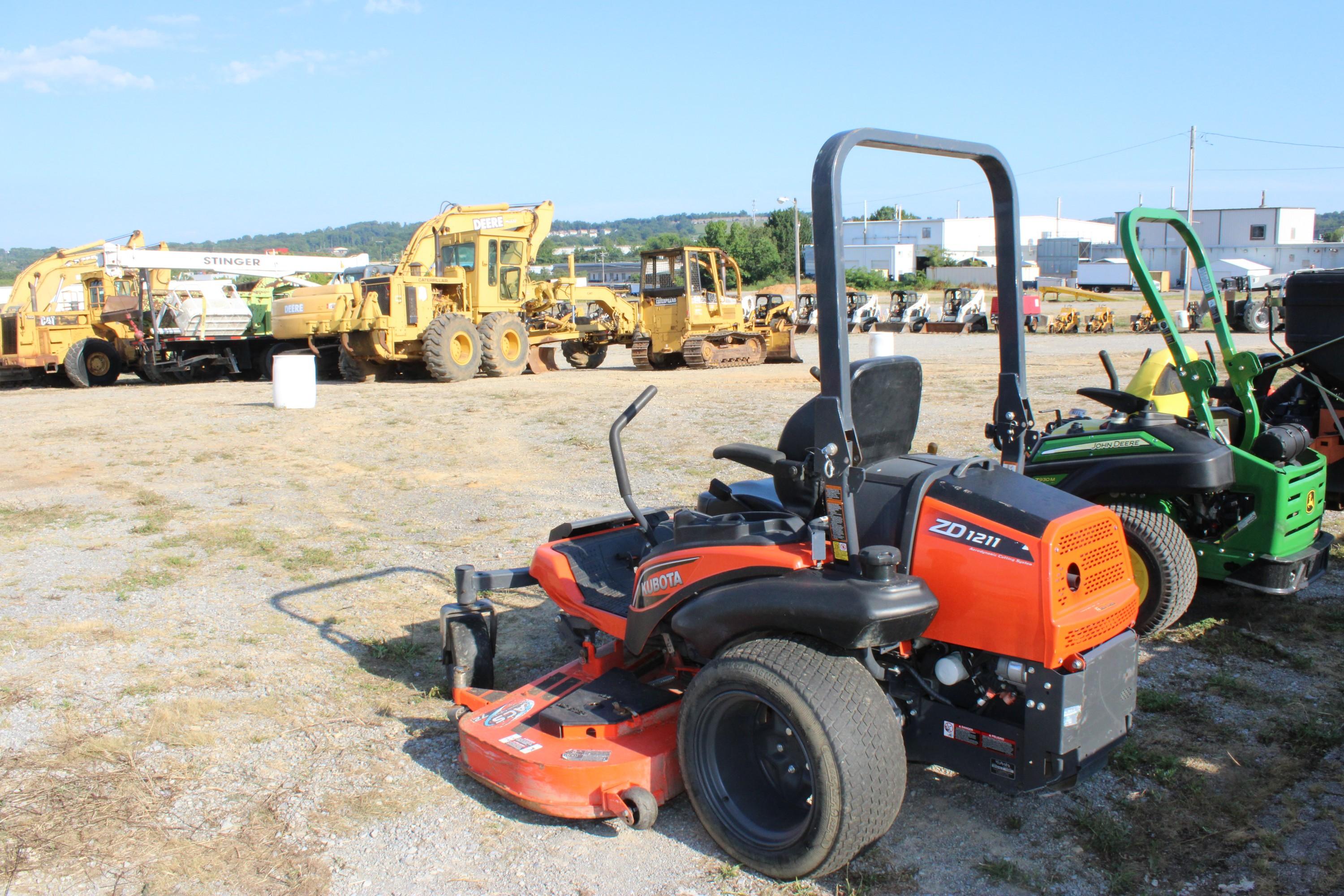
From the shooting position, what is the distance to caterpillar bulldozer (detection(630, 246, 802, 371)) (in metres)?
21.6

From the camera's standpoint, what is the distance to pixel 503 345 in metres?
19.5

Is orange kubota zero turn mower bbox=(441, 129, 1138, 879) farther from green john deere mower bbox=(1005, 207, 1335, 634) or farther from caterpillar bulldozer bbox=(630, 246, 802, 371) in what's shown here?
caterpillar bulldozer bbox=(630, 246, 802, 371)

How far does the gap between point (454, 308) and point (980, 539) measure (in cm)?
1784

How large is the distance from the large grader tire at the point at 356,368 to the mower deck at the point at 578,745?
16.3 meters

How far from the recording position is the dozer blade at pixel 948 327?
32.0 meters

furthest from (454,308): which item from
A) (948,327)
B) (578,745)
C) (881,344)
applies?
(948,327)

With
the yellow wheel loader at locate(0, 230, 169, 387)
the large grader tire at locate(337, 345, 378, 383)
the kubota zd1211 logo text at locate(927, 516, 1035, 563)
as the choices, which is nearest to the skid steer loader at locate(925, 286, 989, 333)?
the large grader tire at locate(337, 345, 378, 383)

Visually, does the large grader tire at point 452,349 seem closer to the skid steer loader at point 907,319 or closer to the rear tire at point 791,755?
the rear tire at point 791,755

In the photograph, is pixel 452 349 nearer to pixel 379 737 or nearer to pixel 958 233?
pixel 379 737

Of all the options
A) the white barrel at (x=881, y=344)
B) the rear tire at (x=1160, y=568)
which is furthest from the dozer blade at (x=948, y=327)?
the rear tire at (x=1160, y=568)

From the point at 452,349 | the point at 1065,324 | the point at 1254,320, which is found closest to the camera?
the point at 452,349

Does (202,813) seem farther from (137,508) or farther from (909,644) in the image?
(137,508)

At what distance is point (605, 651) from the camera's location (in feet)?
12.5

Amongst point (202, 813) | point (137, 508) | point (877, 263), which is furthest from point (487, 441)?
point (877, 263)
